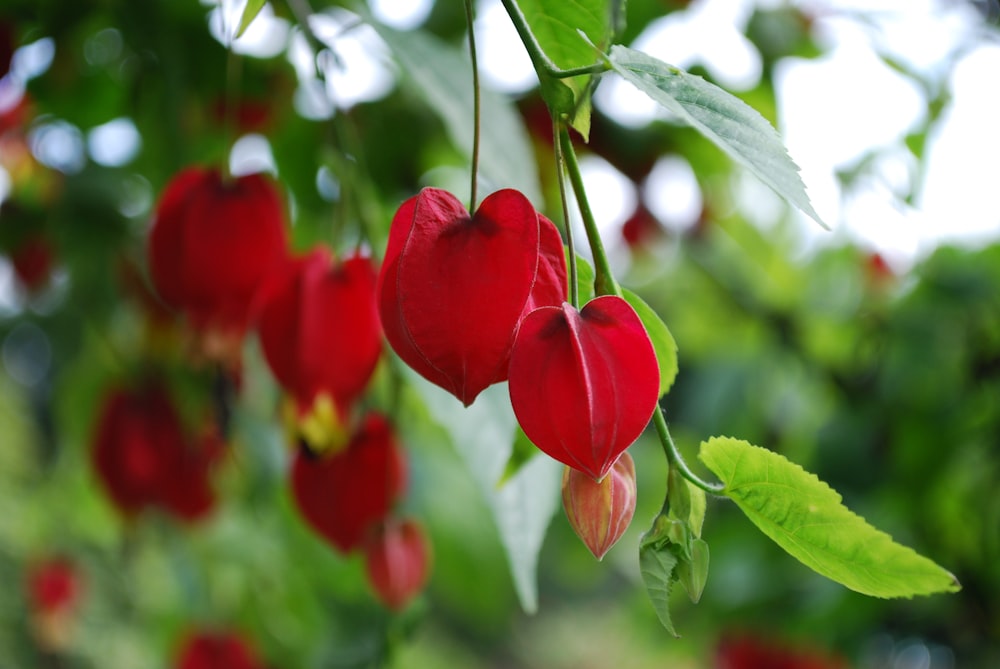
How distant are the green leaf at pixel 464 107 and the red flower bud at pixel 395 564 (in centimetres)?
17

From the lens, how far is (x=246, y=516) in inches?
39.6

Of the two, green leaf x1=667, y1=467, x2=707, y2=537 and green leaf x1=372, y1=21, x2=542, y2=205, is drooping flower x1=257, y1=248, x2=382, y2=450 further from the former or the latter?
green leaf x1=667, y1=467, x2=707, y2=537

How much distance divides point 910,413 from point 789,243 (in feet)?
1.66

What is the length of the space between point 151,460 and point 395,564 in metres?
0.25

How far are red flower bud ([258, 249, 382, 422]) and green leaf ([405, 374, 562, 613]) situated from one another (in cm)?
3

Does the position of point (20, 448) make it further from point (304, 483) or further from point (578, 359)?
point (578, 359)

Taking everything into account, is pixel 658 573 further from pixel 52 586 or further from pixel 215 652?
pixel 52 586

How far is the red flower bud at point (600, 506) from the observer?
0.76ft

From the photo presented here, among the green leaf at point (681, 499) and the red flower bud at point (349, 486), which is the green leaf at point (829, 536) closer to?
the green leaf at point (681, 499)

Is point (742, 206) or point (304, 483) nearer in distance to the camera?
point (304, 483)

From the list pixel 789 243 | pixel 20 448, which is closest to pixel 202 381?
pixel 789 243

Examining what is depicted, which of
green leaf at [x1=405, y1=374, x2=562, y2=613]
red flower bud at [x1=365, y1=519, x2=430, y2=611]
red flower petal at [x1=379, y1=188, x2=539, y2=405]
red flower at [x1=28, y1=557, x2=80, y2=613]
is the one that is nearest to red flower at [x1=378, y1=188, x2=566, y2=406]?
red flower petal at [x1=379, y1=188, x2=539, y2=405]

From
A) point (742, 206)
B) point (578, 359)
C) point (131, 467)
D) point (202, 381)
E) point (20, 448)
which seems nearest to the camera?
point (578, 359)

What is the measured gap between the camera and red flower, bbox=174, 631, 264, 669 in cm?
75
